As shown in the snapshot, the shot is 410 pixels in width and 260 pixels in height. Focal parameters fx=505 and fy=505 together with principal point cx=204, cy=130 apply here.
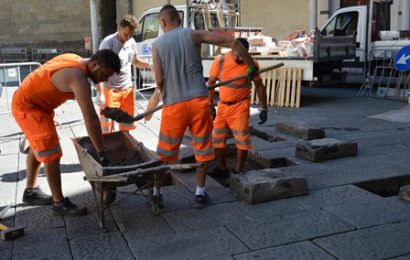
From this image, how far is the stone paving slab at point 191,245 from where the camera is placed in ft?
11.9

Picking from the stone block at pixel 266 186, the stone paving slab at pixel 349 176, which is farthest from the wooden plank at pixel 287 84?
the stone block at pixel 266 186

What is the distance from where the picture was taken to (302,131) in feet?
23.9

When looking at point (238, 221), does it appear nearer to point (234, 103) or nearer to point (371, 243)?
point (371, 243)

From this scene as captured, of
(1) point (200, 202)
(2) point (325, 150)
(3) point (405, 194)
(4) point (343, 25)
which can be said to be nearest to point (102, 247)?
(1) point (200, 202)

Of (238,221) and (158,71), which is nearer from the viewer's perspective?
(238,221)

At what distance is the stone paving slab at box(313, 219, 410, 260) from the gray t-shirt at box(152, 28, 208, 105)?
164 cm

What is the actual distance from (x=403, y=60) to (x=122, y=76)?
670 centimetres

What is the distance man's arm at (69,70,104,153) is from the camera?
3930 millimetres

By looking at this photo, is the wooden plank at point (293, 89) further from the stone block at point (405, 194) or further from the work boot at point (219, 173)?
the stone block at point (405, 194)

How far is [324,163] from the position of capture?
19.3ft

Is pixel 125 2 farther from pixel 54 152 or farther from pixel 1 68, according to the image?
pixel 54 152

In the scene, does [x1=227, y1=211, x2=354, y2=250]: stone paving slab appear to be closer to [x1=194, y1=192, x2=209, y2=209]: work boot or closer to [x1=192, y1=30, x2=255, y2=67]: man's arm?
[x1=194, y1=192, x2=209, y2=209]: work boot

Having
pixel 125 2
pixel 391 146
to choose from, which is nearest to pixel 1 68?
pixel 391 146

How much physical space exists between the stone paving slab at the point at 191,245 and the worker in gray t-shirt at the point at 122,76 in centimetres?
234
